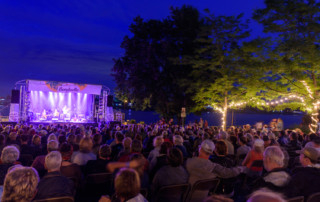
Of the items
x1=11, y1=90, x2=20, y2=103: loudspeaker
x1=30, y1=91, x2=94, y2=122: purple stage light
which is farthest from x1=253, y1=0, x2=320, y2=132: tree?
x1=11, y1=90, x2=20, y2=103: loudspeaker

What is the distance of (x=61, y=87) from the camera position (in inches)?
914

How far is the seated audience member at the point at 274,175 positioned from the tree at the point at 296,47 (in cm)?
1196

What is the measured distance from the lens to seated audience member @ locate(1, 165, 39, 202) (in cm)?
230

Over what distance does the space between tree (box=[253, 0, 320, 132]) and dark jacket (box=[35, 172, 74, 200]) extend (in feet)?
45.7

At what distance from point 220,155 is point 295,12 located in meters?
13.3

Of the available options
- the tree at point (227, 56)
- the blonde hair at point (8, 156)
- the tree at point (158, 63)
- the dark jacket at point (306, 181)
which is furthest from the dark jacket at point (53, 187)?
the tree at point (158, 63)

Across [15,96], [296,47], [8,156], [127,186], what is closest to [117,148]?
[8,156]

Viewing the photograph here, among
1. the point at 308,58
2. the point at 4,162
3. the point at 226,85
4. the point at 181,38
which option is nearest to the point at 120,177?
the point at 4,162

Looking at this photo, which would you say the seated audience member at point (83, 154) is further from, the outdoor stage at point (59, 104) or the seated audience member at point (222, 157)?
the outdoor stage at point (59, 104)

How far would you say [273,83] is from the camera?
1642 centimetres

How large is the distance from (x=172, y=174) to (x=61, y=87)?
21.5 meters

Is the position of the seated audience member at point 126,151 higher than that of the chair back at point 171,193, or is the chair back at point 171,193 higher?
the seated audience member at point 126,151

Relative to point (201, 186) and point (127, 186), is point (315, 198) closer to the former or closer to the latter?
point (201, 186)

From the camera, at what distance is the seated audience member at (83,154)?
17.9ft
